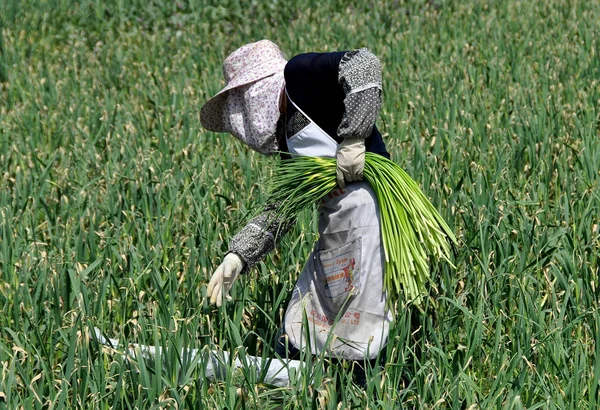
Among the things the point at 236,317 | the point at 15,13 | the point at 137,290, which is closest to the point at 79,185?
the point at 137,290

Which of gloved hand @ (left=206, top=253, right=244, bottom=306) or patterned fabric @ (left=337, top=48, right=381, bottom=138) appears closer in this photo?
patterned fabric @ (left=337, top=48, right=381, bottom=138)

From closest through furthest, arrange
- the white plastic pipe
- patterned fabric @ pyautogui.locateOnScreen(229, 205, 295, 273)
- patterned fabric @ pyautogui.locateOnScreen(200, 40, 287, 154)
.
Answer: the white plastic pipe < patterned fabric @ pyautogui.locateOnScreen(200, 40, 287, 154) < patterned fabric @ pyautogui.locateOnScreen(229, 205, 295, 273)

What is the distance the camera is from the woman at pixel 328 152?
235cm

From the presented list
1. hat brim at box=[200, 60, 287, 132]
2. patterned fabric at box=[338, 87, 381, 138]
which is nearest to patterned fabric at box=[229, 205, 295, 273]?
hat brim at box=[200, 60, 287, 132]

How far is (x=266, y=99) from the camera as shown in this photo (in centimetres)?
247

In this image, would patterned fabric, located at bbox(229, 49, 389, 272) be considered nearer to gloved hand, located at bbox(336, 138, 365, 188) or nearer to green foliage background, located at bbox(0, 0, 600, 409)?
gloved hand, located at bbox(336, 138, 365, 188)

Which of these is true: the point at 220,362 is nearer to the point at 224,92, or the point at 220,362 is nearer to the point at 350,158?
the point at 350,158

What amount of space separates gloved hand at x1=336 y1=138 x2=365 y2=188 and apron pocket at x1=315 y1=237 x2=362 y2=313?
0.17 m

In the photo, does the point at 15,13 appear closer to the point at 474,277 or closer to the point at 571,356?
the point at 474,277

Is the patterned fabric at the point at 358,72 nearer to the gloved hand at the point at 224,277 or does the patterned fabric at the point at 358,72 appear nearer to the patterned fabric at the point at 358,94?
the patterned fabric at the point at 358,94

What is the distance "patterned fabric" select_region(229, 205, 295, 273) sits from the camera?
2584 mm

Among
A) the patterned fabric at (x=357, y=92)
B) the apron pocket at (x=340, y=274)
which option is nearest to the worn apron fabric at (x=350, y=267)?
the apron pocket at (x=340, y=274)

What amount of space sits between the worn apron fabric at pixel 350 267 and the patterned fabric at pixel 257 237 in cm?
17

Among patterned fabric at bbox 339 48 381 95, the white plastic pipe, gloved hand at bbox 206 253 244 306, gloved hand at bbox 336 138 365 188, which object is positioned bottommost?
the white plastic pipe
